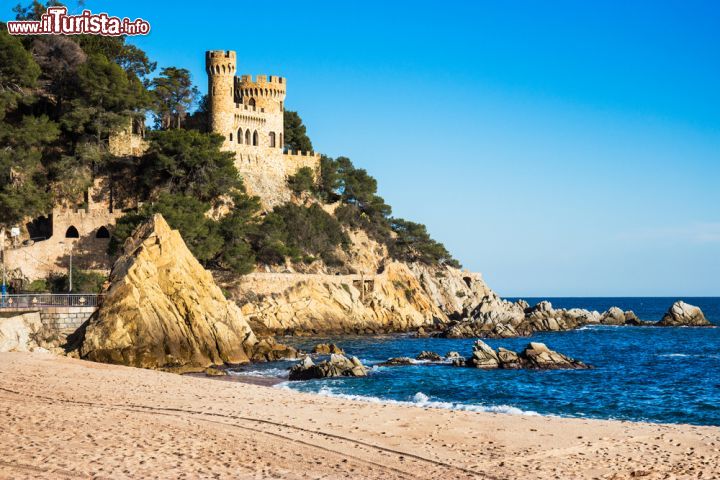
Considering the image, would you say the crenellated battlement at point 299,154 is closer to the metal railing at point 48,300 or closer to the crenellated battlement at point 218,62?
the crenellated battlement at point 218,62

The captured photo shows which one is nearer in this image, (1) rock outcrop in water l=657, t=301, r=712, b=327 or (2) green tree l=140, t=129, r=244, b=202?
(2) green tree l=140, t=129, r=244, b=202

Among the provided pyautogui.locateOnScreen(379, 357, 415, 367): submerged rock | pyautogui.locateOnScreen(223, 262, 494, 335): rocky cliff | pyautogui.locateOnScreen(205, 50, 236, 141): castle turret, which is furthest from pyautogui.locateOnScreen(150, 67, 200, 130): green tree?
pyautogui.locateOnScreen(379, 357, 415, 367): submerged rock

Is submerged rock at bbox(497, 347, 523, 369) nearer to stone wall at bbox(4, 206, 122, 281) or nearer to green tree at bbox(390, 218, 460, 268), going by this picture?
stone wall at bbox(4, 206, 122, 281)

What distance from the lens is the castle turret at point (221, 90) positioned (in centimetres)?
6956

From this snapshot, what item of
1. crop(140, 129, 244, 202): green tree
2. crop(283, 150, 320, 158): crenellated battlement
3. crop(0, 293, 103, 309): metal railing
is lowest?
crop(0, 293, 103, 309): metal railing

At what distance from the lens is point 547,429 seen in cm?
1831

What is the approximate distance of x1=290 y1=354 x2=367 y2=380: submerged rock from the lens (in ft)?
105

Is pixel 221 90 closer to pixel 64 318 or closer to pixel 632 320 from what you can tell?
pixel 64 318

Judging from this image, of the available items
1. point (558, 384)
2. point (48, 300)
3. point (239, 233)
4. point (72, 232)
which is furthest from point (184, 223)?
point (558, 384)

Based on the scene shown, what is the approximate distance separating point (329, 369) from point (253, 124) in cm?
4303

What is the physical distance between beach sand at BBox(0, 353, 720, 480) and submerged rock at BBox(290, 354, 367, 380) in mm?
9947

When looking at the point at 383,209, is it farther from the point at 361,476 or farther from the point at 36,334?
the point at 361,476

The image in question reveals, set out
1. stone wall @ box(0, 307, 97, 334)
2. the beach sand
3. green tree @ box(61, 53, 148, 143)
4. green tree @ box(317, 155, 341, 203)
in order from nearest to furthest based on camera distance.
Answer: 1. the beach sand
2. stone wall @ box(0, 307, 97, 334)
3. green tree @ box(61, 53, 148, 143)
4. green tree @ box(317, 155, 341, 203)

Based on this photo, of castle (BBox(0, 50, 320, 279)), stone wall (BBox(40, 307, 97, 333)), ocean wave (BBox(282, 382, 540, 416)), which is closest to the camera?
ocean wave (BBox(282, 382, 540, 416))
